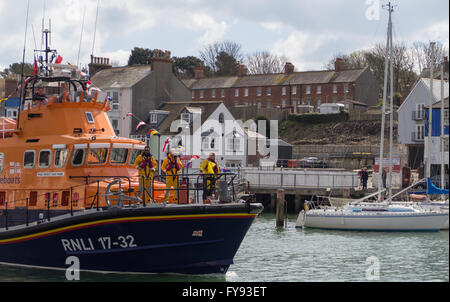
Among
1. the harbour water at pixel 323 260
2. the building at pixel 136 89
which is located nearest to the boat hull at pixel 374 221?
the harbour water at pixel 323 260

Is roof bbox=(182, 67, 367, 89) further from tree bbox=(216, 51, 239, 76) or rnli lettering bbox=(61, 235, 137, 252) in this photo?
rnli lettering bbox=(61, 235, 137, 252)

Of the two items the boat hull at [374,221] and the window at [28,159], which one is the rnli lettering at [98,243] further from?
the boat hull at [374,221]

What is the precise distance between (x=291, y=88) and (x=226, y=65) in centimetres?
1912

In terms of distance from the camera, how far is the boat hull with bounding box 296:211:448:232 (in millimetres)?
30875

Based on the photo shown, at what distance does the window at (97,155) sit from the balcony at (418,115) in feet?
143

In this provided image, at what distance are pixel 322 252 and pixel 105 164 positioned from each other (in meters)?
9.97

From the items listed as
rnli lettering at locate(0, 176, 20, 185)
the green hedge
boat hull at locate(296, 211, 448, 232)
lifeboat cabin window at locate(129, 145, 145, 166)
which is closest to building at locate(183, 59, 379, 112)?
the green hedge

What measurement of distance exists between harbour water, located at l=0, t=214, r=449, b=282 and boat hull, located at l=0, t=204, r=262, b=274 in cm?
32

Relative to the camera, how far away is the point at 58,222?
16297 millimetres

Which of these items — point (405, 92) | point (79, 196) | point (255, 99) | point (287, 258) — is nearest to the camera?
point (79, 196)

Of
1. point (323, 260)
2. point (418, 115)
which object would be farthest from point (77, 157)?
point (418, 115)

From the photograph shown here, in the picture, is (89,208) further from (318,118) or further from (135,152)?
(318,118)
